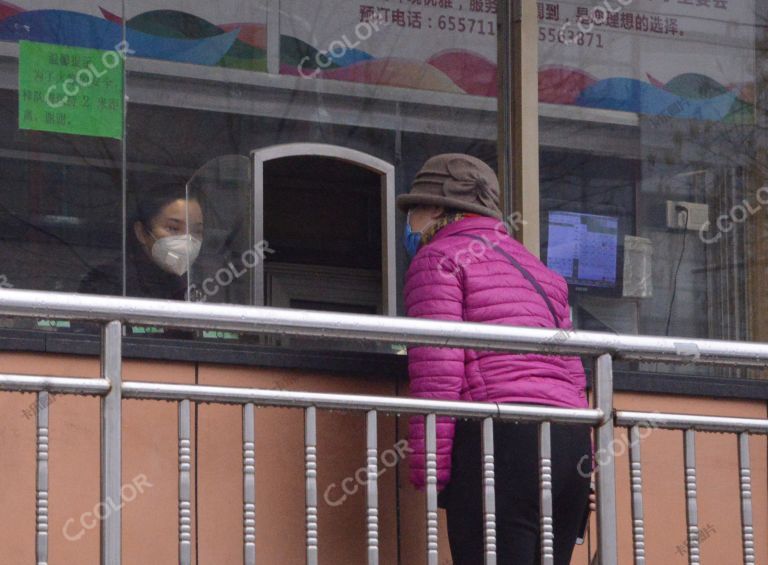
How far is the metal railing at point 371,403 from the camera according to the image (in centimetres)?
456

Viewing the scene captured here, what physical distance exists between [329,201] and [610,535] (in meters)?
2.22

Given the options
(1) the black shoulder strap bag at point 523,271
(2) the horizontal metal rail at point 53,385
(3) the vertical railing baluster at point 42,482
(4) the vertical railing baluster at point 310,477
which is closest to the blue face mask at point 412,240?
(1) the black shoulder strap bag at point 523,271

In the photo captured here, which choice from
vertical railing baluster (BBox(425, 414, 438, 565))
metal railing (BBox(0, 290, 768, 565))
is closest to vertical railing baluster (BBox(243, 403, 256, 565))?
metal railing (BBox(0, 290, 768, 565))

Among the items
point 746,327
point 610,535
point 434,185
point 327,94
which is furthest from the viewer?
point 746,327

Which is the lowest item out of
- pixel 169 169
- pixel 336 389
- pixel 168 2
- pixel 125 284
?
pixel 336 389

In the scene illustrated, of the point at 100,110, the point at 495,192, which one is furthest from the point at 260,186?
the point at 495,192

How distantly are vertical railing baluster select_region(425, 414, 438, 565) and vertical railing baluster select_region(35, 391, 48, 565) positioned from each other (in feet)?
3.71

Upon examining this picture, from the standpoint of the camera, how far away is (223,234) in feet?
22.4

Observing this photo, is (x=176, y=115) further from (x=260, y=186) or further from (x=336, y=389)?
(x=336, y=389)

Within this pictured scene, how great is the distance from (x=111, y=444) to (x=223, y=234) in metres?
2.34

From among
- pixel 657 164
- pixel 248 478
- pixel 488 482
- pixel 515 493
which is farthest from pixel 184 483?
pixel 657 164

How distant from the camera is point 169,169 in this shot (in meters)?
6.77

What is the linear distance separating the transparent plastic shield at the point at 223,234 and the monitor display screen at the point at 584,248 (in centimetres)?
138

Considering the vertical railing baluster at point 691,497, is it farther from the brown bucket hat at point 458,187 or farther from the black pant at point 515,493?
the brown bucket hat at point 458,187
